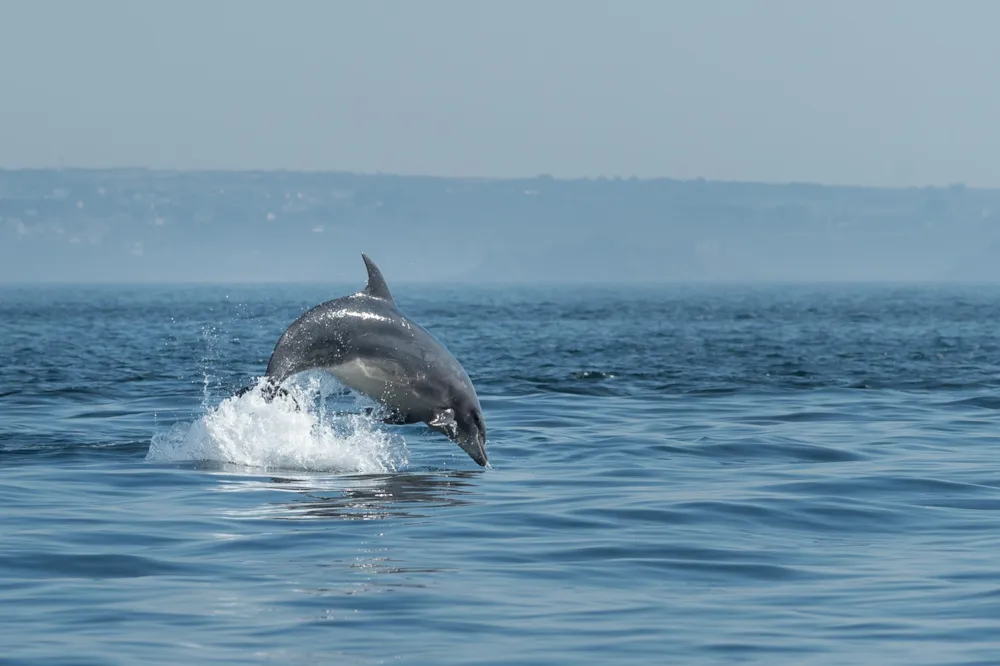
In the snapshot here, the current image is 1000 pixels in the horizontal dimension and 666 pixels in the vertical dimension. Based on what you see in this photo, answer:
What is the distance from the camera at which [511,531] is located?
1357 centimetres

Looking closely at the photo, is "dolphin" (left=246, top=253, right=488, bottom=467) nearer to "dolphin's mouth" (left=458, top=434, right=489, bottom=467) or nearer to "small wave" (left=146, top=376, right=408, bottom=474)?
"dolphin's mouth" (left=458, top=434, right=489, bottom=467)

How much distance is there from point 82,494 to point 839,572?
741cm

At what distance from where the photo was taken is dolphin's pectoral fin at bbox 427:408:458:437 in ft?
55.5

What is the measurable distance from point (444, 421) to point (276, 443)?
2.39 m

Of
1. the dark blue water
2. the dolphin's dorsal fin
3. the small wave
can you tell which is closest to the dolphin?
the dolphin's dorsal fin

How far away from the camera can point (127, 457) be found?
60.6ft

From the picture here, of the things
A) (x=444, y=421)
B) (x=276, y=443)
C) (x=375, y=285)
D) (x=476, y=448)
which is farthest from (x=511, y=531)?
(x=276, y=443)

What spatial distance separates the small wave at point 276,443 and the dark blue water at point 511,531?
4cm

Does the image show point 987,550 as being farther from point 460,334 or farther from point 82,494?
point 460,334

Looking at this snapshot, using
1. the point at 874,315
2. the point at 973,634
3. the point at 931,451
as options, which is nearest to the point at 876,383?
the point at 931,451

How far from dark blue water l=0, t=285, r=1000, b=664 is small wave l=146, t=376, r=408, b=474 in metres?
0.04

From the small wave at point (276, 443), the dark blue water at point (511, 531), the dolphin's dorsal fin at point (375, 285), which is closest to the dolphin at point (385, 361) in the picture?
the dolphin's dorsal fin at point (375, 285)

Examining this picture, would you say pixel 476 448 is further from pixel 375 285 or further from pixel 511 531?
pixel 511 531

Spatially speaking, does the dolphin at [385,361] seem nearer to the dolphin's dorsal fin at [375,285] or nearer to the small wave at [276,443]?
the dolphin's dorsal fin at [375,285]
